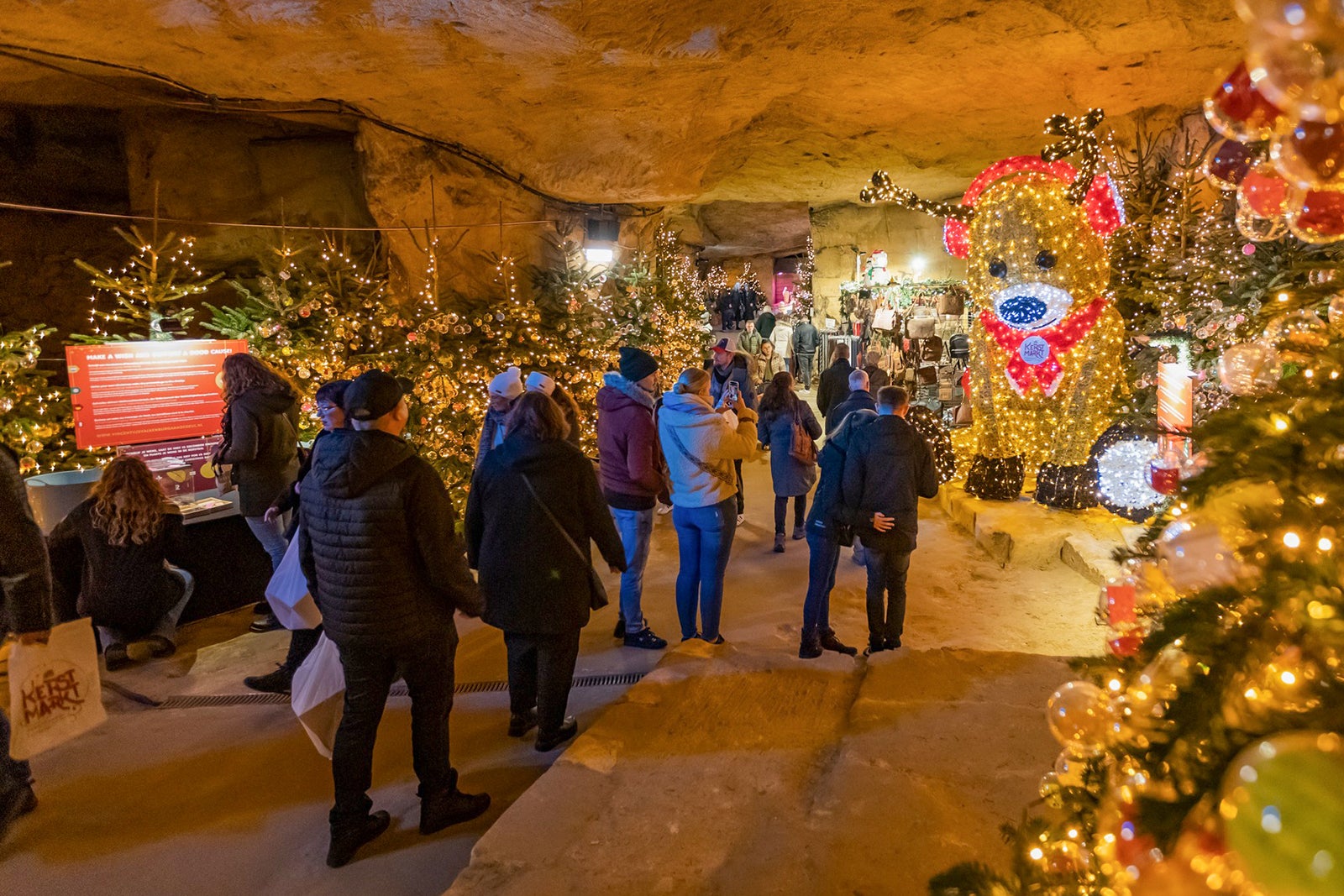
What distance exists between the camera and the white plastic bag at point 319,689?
2939 mm

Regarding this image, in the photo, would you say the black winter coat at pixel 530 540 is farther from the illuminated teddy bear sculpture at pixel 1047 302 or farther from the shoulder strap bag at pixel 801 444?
the illuminated teddy bear sculpture at pixel 1047 302

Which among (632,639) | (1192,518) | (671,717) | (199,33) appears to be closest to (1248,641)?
(1192,518)

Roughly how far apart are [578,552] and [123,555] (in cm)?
300

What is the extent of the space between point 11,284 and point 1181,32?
1155 centimetres

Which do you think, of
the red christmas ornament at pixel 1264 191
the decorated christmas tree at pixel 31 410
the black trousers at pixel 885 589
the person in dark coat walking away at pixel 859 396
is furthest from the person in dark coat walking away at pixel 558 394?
the decorated christmas tree at pixel 31 410

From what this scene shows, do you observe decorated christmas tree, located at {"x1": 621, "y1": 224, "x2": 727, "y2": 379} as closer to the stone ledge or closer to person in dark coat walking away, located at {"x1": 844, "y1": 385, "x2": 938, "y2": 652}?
the stone ledge

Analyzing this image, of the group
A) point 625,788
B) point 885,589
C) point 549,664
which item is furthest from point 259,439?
point 885,589

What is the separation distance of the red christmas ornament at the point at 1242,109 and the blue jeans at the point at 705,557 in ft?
10.2

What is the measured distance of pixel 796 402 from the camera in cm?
608

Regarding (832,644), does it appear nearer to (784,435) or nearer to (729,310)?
(784,435)

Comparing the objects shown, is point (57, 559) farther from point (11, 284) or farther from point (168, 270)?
point (11, 284)

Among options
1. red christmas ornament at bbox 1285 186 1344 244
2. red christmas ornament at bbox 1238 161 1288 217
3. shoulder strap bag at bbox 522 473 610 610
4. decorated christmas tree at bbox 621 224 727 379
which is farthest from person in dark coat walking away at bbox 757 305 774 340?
red christmas ornament at bbox 1285 186 1344 244

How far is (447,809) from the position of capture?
2.75 metres

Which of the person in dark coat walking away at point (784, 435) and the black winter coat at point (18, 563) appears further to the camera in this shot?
the person in dark coat walking away at point (784, 435)
